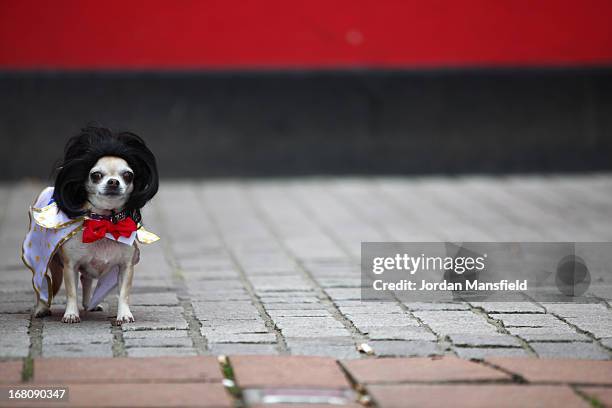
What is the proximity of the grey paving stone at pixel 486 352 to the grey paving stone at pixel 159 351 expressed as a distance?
3.79 ft

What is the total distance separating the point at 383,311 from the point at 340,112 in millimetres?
5779

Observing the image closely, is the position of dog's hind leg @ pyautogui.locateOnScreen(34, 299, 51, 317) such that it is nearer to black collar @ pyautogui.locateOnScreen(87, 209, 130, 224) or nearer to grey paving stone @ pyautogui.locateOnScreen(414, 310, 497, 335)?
black collar @ pyautogui.locateOnScreen(87, 209, 130, 224)

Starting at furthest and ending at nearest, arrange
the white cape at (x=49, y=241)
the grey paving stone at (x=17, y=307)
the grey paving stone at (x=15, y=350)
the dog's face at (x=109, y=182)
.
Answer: the grey paving stone at (x=17, y=307) < the white cape at (x=49, y=241) < the dog's face at (x=109, y=182) < the grey paving stone at (x=15, y=350)

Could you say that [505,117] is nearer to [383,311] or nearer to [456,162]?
[456,162]

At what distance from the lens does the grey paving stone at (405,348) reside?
4695 millimetres

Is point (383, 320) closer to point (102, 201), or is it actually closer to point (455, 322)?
point (455, 322)

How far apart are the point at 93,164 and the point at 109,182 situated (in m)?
0.14

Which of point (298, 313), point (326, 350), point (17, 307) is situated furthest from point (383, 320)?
point (17, 307)

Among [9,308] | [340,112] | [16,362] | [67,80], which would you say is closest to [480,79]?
[340,112]

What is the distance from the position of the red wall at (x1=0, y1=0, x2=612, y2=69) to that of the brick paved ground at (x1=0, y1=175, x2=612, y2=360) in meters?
1.24

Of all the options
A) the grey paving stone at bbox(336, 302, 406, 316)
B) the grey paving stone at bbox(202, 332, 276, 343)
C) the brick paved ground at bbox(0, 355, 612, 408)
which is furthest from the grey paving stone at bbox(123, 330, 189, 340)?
the grey paving stone at bbox(336, 302, 406, 316)

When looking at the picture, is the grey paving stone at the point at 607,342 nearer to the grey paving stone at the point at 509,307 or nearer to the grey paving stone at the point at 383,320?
the grey paving stone at the point at 509,307

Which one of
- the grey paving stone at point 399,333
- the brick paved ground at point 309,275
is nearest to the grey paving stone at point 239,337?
the brick paved ground at point 309,275

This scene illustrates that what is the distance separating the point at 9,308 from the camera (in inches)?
223
